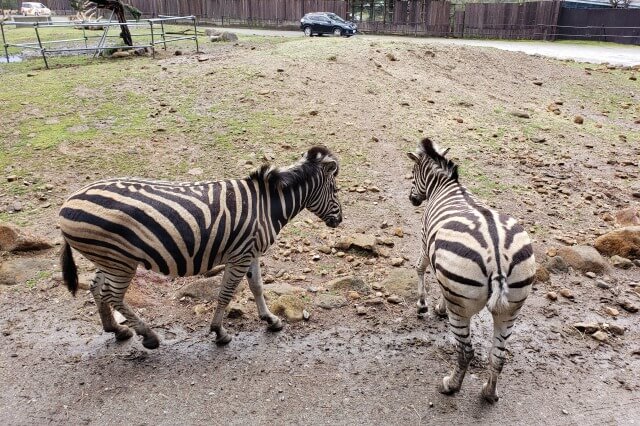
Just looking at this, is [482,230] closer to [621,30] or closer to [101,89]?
[101,89]

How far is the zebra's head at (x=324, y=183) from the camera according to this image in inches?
197

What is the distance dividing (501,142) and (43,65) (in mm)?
14212

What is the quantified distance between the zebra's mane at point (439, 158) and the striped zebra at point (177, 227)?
1.19m

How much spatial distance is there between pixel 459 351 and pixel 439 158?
210 centimetres

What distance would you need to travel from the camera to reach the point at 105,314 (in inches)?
178

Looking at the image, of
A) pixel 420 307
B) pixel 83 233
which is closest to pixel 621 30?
pixel 420 307

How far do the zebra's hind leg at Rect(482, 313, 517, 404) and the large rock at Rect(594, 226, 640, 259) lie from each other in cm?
343

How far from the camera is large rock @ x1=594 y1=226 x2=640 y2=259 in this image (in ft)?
20.5

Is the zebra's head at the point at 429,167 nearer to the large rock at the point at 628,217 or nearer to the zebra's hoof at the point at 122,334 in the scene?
the zebra's hoof at the point at 122,334

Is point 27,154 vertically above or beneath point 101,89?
beneath

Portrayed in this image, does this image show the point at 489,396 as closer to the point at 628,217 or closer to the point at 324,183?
the point at 324,183

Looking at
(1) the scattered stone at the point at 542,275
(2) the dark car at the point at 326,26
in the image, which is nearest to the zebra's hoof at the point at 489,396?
(1) the scattered stone at the point at 542,275

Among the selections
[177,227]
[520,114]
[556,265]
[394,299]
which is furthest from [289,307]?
[520,114]

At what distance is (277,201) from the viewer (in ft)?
15.3
